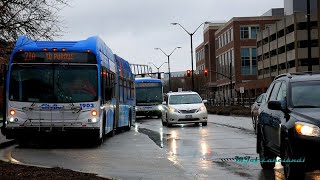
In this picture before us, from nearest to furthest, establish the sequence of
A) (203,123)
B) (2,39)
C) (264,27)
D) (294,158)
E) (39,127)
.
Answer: (294,158), (2,39), (39,127), (203,123), (264,27)

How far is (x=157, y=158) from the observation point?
12.9 metres

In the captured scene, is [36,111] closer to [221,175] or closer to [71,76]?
[71,76]

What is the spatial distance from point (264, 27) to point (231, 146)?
101457 millimetres

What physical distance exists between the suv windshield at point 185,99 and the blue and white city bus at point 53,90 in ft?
39.8

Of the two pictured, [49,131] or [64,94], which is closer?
[49,131]

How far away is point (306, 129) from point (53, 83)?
9.51 metres

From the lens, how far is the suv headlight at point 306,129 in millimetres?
7554

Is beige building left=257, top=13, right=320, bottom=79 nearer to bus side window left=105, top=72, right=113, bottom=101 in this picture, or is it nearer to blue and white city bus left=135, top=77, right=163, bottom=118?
blue and white city bus left=135, top=77, right=163, bottom=118

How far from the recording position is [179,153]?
14.1 meters

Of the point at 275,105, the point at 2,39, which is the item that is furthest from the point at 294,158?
the point at 2,39

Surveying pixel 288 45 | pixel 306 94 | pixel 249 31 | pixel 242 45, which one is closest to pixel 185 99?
pixel 306 94

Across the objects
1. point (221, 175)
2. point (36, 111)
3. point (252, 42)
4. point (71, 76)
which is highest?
point (252, 42)

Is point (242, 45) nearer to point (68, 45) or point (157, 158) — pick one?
point (68, 45)

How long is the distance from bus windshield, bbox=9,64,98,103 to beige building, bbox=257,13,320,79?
6445 cm
